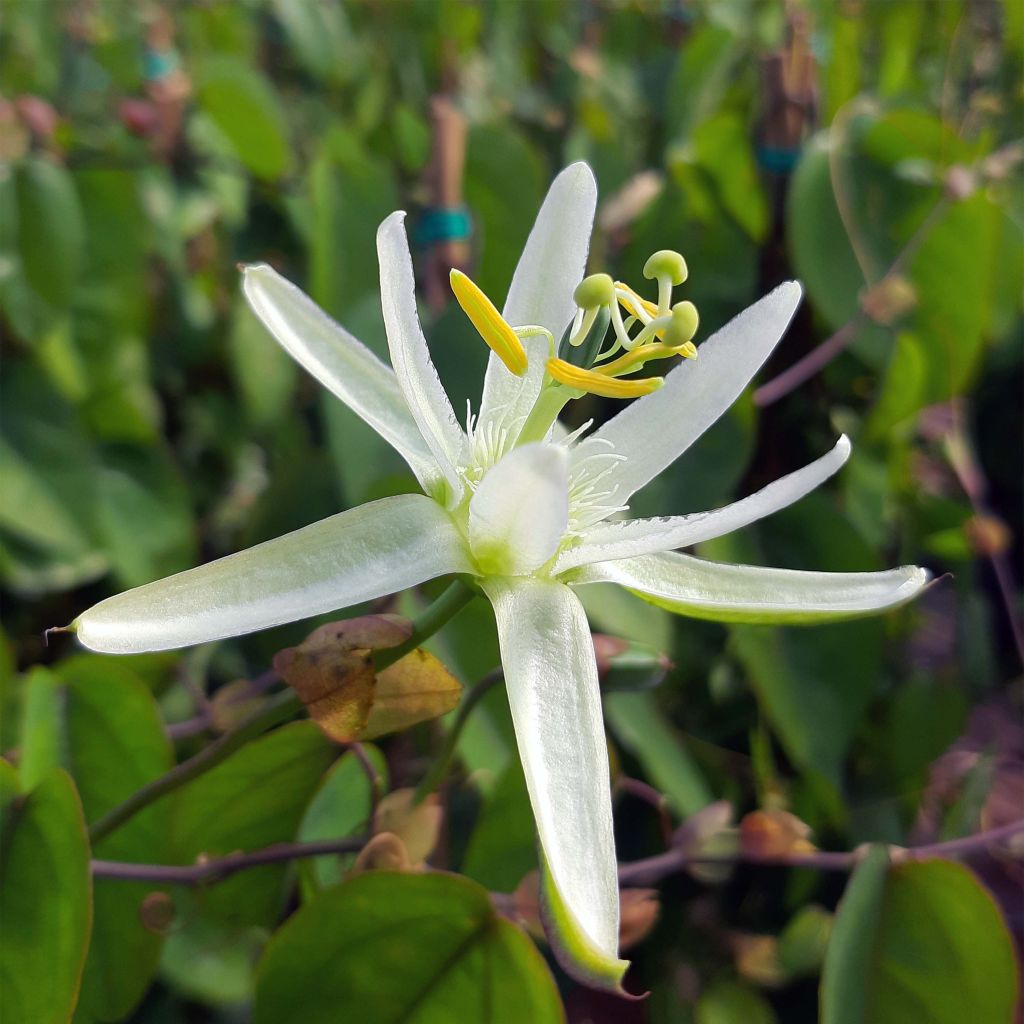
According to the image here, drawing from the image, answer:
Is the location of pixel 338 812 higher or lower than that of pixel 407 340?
lower

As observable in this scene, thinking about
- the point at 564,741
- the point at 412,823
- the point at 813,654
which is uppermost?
the point at 564,741

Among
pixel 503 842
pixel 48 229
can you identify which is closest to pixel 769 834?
pixel 503 842

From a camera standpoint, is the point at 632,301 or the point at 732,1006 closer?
the point at 632,301

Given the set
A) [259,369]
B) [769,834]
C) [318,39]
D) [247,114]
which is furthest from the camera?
[318,39]

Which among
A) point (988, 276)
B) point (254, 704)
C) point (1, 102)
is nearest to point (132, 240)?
point (1, 102)

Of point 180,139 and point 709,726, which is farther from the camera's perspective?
point 180,139

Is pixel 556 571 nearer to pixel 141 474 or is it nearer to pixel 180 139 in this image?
pixel 141 474

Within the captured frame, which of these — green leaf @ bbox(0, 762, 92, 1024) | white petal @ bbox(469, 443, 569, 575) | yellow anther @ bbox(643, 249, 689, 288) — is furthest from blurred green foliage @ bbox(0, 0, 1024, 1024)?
yellow anther @ bbox(643, 249, 689, 288)

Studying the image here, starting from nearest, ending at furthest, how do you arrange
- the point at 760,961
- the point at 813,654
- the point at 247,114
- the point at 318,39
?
1. the point at 760,961
2. the point at 813,654
3. the point at 247,114
4. the point at 318,39

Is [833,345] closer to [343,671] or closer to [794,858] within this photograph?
[794,858]
